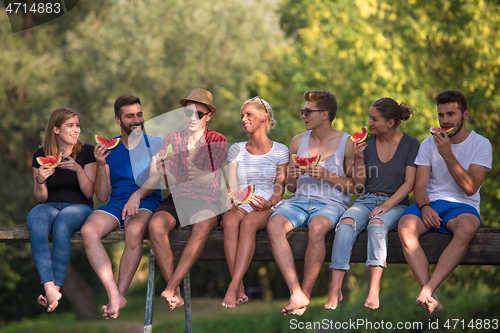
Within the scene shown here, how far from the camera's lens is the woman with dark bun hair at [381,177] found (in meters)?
4.28

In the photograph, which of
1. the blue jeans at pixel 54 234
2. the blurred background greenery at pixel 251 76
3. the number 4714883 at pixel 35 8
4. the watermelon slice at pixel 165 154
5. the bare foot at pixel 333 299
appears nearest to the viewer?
the bare foot at pixel 333 299

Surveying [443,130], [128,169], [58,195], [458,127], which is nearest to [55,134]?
[58,195]

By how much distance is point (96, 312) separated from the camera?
18.9 metres

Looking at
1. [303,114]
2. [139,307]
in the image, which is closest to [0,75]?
[139,307]

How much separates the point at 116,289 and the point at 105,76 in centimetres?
1268

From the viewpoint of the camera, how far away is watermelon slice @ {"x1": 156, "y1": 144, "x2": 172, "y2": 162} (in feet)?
15.5

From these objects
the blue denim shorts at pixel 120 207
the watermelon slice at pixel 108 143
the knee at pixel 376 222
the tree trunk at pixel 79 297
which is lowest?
the tree trunk at pixel 79 297

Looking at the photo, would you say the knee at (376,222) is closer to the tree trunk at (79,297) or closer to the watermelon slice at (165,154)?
the watermelon slice at (165,154)

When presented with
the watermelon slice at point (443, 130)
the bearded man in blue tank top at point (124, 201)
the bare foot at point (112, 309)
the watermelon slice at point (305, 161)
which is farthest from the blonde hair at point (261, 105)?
the bare foot at point (112, 309)

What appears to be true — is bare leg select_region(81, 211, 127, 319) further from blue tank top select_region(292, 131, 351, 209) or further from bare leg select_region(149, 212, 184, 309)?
blue tank top select_region(292, 131, 351, 209)

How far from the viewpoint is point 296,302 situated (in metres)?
4.03

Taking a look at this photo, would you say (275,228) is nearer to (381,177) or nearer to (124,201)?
(381,177)

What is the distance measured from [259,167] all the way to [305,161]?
50 cm

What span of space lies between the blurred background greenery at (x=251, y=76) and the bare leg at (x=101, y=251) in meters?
7.08
